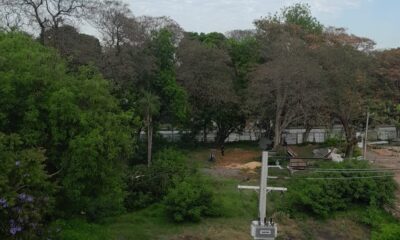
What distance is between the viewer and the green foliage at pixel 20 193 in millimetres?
12648

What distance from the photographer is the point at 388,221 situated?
23.3 metres

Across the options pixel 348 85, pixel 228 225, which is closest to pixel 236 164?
pixel 348 85

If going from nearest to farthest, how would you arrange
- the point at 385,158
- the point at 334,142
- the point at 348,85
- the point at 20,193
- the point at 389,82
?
the point at 20,193 → the point at 348,85 → the point at 385,158 → the point at 389,82 → the point at 334,142

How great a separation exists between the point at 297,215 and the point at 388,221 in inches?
151

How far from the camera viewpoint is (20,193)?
13.4m

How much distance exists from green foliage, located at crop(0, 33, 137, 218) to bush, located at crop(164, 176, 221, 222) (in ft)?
15.9

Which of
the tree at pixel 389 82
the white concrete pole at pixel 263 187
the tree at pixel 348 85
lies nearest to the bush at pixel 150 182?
the white concrete pole at pixel 263 187

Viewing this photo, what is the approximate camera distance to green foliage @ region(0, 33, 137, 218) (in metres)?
15.9

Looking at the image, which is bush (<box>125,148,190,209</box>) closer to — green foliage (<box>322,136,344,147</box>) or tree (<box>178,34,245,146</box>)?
tree (<box>178,34,245,146</box>)

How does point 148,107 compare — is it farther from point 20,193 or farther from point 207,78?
point 20,193

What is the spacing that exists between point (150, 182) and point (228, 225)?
13.8 ft

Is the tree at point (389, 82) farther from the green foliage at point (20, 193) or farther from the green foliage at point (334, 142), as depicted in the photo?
the green foliage at point (20, 193)

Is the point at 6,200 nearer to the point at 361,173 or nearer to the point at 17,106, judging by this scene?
the point at 17,106

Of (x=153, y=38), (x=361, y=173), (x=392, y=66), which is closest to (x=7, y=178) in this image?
(x=361, y=173)
